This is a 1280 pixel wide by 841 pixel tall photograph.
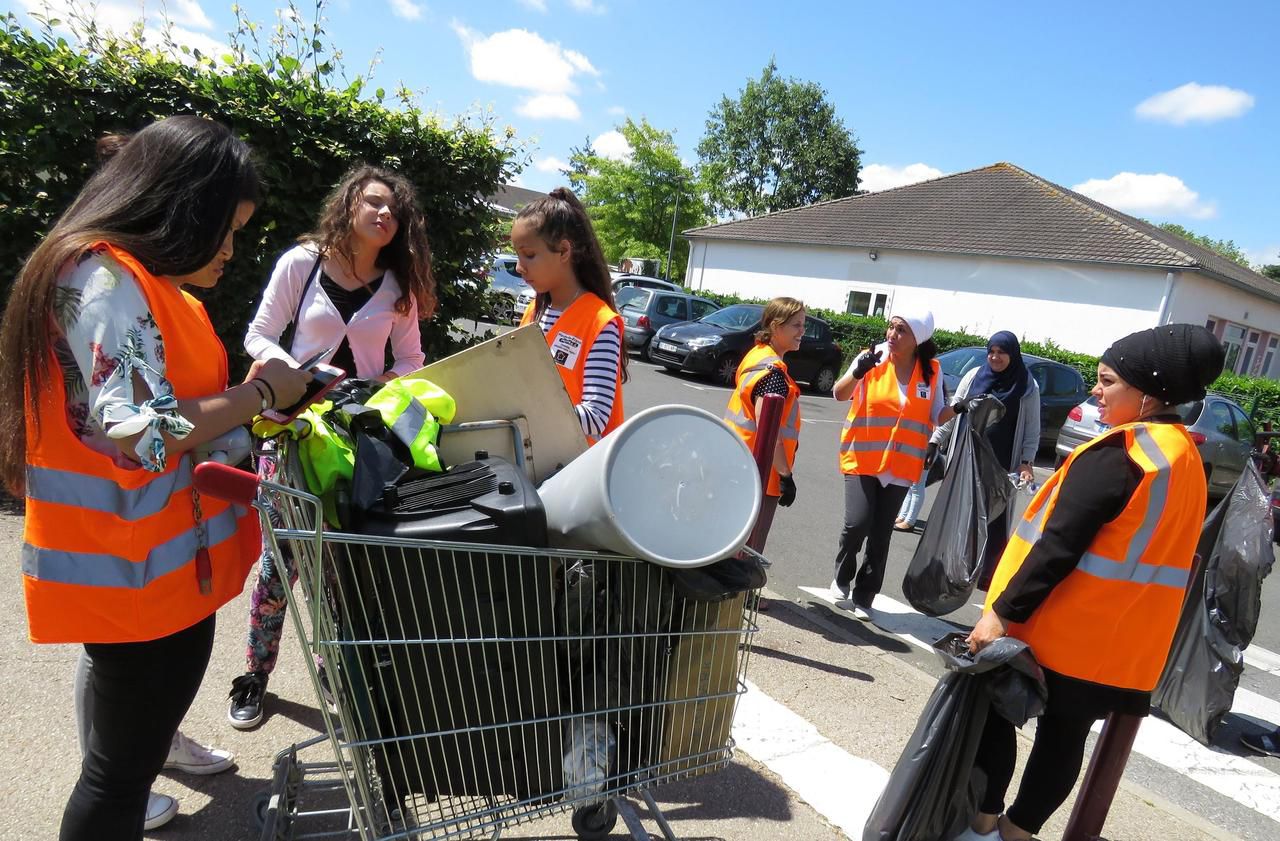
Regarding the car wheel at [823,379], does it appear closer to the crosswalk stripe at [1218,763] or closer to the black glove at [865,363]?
the black glove at [865,363]

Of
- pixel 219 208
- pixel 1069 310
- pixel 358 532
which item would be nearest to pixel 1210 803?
pixel 358 532

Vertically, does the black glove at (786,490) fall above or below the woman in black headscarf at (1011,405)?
below

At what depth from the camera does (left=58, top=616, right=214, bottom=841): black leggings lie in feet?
5.60

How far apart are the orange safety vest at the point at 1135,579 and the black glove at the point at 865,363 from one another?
102 inches

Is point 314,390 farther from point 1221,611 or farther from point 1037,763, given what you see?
point 1221,611

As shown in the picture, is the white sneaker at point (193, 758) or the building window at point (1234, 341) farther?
the building window at point (1234, 341)

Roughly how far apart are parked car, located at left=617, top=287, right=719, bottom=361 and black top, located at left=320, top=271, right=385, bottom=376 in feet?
43.7

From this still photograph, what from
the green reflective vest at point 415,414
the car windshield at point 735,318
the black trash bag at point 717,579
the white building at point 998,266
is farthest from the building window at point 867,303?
the green reflective vest at point 415,414

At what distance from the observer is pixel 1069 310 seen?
68.1 ft

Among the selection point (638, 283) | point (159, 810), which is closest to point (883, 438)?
point (159, 810)

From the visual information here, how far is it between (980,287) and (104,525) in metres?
24.1

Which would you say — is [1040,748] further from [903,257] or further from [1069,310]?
[903,257]

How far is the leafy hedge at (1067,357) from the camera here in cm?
1503

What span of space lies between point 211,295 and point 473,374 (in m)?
3.76
